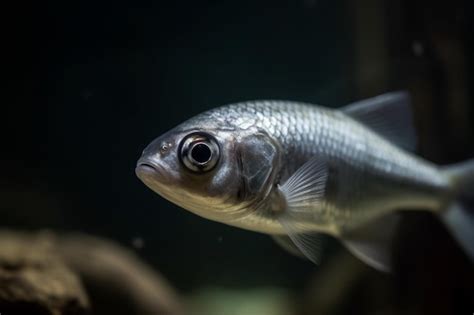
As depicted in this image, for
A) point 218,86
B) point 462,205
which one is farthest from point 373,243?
point 218,86

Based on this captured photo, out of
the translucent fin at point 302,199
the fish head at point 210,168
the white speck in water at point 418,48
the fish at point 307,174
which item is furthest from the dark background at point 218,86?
the translucent fin at point 302,199

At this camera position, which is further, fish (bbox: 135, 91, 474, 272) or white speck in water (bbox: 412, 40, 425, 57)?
white speck in water (bbox: 412, 40, 425, 57)

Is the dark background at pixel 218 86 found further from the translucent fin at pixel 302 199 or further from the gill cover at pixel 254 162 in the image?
the translucent fin at pixel 302 199

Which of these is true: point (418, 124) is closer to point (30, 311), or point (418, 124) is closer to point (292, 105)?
point (292, 105)

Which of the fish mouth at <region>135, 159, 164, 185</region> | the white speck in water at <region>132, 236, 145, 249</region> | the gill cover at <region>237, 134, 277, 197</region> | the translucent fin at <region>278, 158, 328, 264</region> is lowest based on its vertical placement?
the white speck in water at <region>132, 236, 145, 249</region>

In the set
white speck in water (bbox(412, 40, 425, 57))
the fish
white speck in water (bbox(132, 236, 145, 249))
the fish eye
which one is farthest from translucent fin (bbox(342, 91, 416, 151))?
white speck in water (bbox(132, 236, 145, 249))

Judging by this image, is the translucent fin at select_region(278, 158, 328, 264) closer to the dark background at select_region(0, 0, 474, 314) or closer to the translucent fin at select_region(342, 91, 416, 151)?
the translucent fin at select_region(342, 91, 416, 151)

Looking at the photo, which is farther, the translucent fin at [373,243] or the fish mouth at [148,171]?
the translucent fin at [373,243]

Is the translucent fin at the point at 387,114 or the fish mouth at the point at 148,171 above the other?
the fish mouth at the point at 148,171
